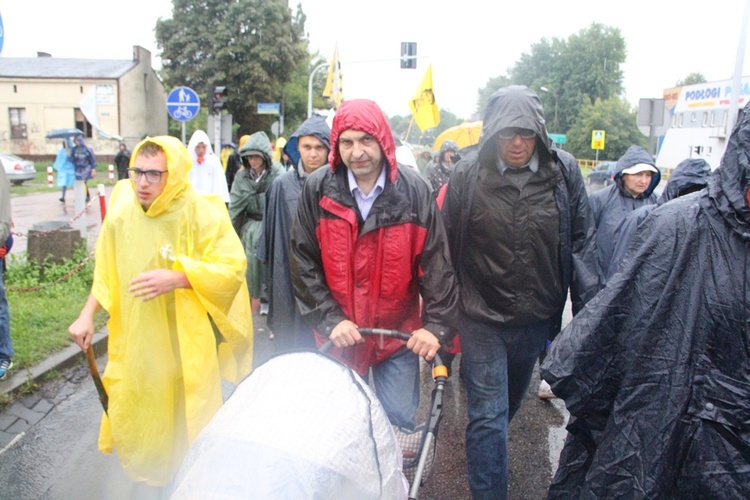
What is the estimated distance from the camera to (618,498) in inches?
83.5

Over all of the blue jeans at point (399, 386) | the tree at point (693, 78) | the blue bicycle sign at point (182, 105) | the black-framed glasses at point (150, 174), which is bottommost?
the blue jeans at point (399, 386)

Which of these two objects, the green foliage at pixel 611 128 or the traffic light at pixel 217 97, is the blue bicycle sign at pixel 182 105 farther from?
the green foliage at pixel 611 128

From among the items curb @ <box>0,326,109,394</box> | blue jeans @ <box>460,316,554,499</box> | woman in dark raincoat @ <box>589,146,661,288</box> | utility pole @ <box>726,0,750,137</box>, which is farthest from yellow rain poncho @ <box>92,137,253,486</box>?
utility pole @ <box>726,0,750,137</box>

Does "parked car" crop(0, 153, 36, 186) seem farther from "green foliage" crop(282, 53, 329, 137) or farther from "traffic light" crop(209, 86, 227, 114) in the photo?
"green foliage" crop(282, 53, 329, 137)

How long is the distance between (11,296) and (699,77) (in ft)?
333

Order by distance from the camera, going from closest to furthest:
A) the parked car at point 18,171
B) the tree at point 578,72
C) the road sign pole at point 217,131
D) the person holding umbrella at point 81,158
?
1. the road sign pole at point 217,131
2. the person holding umbrella at point 81,158
3. the parked car at point 18,171
4. the tree at point 578,72

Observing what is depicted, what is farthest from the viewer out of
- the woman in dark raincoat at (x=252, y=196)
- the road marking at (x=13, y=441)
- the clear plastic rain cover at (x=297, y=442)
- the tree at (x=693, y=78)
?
the tree at (x=693, y=78)

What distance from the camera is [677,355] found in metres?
2.04

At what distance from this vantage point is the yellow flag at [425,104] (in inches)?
540

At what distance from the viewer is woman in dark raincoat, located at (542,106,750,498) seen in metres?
1.96

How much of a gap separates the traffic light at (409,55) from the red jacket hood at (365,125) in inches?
880

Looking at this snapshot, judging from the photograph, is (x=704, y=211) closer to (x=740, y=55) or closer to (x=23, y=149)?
(x=740, y=55)

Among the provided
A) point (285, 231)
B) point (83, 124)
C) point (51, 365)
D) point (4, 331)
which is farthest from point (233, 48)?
point (285, 231)

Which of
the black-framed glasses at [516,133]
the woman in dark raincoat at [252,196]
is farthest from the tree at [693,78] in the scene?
the black-framed glasses at [516,133]
